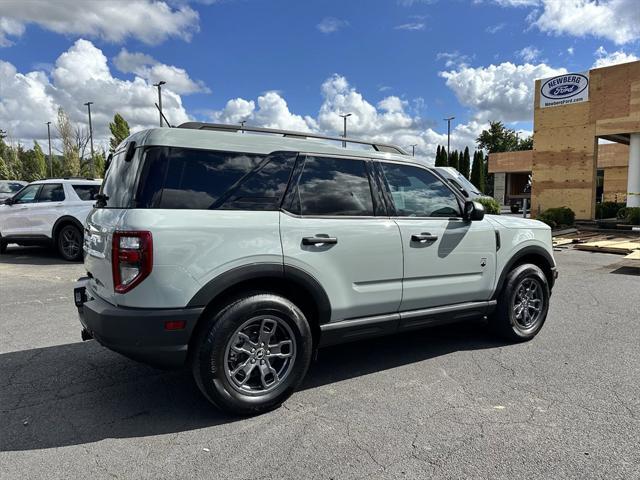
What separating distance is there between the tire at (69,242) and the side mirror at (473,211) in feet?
29.2

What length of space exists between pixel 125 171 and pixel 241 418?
1889 millimetres

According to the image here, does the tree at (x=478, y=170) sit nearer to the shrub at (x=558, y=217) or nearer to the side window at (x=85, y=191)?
the shrub at (x=558, y=217)

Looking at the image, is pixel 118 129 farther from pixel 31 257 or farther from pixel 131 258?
pixel 131 258

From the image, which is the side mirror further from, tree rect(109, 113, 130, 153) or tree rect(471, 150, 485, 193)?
tree rect(471, 150, 485, 193)

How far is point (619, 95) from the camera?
58.6 ft

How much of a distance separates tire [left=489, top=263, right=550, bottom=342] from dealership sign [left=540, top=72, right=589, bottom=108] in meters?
16.8

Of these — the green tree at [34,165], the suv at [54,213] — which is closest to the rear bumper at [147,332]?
the suv at [54,213]

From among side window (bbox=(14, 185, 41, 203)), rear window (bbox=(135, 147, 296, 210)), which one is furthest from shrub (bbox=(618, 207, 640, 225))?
side window (bbox=(14, 185, 41, 203))

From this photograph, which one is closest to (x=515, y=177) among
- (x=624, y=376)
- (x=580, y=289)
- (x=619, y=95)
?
(x=619, y=95)

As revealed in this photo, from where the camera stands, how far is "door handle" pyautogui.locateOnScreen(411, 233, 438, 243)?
13.2ft

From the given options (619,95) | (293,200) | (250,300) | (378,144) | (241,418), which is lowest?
(241,418)

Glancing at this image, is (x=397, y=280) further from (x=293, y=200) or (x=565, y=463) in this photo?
(x=565, y=463)

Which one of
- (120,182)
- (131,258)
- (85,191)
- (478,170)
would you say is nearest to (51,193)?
(85,191)

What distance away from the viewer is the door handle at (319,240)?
347cm
